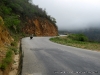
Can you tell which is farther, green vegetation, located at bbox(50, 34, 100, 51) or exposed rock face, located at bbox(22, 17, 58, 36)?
exposed rock face, located at bbox(22, 17, 58, 36)

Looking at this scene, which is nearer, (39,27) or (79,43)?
(79,43)

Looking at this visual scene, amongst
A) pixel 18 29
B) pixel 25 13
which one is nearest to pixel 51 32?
pixel 25 13

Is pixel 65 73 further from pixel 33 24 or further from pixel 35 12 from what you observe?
pixel 35 12

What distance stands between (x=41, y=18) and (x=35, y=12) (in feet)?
11.3

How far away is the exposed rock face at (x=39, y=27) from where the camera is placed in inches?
2782

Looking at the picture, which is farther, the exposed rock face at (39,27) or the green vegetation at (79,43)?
the exposed rock face at (39,27)

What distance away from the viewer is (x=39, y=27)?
75125 millimetres

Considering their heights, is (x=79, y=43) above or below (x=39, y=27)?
below

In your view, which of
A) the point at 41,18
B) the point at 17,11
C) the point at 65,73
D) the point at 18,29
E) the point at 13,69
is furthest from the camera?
the point at 41,18

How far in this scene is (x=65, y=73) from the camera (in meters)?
9.53

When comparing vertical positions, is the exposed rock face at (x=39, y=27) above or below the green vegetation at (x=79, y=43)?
above

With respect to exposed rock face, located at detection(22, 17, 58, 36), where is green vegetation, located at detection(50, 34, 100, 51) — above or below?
below

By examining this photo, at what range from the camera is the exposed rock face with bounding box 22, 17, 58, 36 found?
232 feet

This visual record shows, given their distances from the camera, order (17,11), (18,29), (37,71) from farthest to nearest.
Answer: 1. (17,11)
2. (18,29)
3. (37,71)
